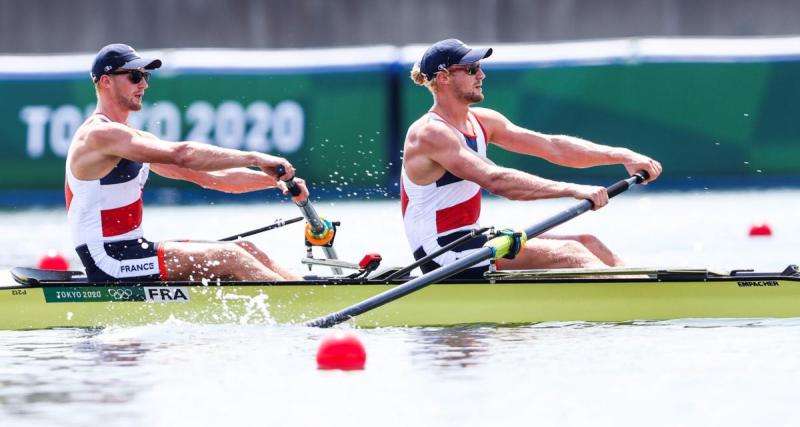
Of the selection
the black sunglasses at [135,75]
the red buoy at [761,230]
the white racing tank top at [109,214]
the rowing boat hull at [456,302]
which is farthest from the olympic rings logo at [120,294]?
the red buoy at [761,230]

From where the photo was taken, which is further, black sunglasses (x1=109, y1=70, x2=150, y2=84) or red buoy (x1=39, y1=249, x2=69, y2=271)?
red buoy (x1=39, y1=249, x2=69, y2=271)

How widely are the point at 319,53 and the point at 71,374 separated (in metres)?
10.8

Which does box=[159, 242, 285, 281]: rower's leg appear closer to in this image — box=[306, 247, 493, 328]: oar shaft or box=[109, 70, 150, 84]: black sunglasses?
box=[306, 247, 493, 328]: oar shaft

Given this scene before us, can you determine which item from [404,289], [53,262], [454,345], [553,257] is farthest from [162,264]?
[53,262]

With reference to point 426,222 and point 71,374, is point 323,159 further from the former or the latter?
point 71,374

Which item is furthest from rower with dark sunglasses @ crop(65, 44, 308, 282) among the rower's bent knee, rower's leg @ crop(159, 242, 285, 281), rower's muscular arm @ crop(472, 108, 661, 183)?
the rower's bent knee

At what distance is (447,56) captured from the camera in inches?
372

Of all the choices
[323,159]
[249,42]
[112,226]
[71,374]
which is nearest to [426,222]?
[112,226]

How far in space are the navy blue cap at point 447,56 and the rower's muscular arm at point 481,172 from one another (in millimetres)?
316

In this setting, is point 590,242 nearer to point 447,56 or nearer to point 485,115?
point 485,115

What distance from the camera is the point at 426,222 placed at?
375 inches

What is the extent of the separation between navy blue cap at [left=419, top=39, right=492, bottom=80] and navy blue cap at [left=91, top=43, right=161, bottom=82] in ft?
5.08

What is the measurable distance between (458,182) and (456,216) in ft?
0.63

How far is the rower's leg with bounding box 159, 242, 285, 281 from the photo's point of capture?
942 cm
